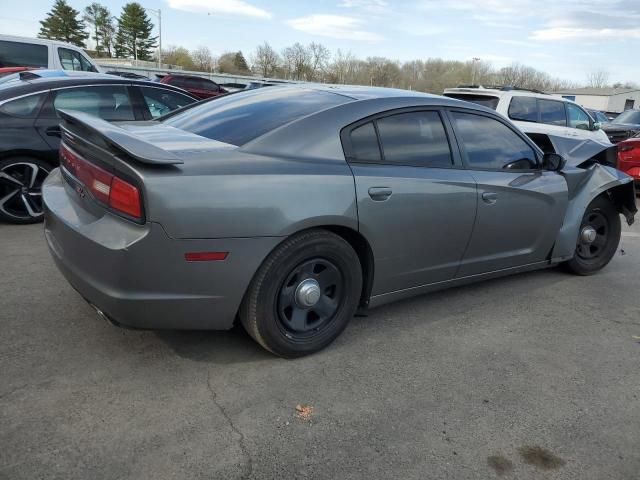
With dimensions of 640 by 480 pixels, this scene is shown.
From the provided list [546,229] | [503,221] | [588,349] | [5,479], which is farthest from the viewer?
[546,229]

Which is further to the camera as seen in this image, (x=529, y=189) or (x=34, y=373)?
(x=529, y=189)

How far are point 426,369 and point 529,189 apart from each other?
1.73 m

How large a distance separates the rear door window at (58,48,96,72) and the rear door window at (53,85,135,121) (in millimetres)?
6742

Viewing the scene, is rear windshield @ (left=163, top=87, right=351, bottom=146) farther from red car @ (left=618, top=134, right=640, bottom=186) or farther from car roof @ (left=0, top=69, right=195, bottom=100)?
red car @ (left=618, top=134, right=640, bottom=186)

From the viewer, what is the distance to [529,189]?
4.04 metres

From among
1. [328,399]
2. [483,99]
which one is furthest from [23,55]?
[328,399]

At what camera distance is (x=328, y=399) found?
276cm

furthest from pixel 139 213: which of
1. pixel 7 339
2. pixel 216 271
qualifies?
pixel 7 339

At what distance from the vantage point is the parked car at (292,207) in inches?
100

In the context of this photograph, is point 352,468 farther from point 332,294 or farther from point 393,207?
point 393,207

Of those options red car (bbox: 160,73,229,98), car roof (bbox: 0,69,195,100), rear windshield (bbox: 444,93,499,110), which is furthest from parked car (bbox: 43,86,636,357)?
red car (bbox: 160,73,229,98)

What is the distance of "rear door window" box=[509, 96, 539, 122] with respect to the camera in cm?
977

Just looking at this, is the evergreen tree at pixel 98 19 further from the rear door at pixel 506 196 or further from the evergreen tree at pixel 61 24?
the rear door at pixel 506 196

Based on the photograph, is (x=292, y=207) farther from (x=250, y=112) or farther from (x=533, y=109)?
(x=533, y=109)
